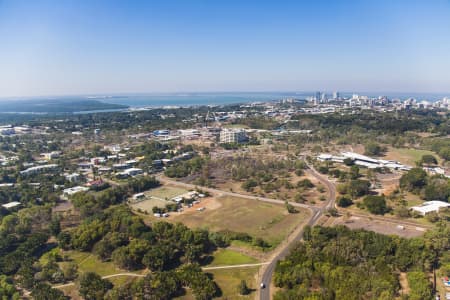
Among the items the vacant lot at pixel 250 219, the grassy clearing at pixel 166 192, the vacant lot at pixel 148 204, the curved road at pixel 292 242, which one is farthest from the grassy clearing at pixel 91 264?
the grassy clearing at pixel 166 192

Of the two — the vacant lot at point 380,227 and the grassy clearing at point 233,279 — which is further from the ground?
the vacant lot at point 380,227

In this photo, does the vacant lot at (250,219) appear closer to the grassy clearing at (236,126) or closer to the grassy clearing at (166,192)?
the grassy clearing at (166,192)

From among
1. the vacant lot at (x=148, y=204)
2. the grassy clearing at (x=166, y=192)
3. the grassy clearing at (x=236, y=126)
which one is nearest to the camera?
the vacant lot at (x=148, y=204)

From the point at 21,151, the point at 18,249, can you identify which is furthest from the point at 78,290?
the point at 21,151

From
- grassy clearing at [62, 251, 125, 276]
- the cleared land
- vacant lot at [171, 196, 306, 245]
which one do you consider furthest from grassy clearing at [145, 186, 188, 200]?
grassy clearing at [62, 251, 125, 276]

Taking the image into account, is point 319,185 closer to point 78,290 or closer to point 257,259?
point 257,259

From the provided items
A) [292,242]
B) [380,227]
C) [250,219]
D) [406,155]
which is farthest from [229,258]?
[406,155]
